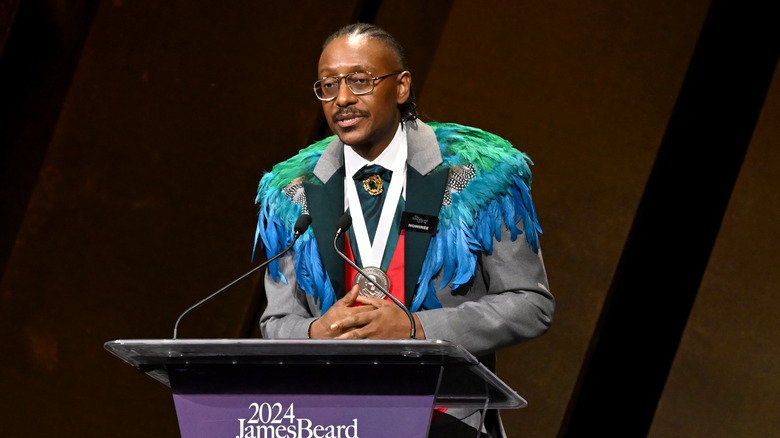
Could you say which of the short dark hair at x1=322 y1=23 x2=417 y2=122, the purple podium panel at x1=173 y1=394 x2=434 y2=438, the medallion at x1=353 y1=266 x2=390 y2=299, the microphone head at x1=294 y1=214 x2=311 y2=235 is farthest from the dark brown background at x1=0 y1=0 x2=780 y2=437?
the purple podium panel at x1=173 y1=394 x2=434 y2=438

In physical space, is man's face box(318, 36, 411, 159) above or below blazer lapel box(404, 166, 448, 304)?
above

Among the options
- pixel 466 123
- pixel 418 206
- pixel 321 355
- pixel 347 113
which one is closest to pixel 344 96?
pixel 347 113

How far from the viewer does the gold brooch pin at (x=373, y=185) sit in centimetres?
189

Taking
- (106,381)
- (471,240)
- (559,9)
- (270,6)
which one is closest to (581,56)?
(559,9)

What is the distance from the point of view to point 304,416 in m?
1.31

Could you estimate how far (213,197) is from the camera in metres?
3.39

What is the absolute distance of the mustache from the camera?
1859 millimetres

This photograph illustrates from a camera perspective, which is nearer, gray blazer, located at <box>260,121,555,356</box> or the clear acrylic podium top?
the clear acrylic podium top

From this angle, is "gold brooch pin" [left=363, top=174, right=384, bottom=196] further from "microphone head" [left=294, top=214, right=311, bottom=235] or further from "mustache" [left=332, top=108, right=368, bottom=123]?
"microphone head" [left=294, top=214, right=311, bottom=235]

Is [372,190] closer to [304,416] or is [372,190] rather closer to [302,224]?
[302,224]

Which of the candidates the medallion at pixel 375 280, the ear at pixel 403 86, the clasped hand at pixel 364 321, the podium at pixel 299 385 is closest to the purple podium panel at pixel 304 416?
the podium at pixel 299 385

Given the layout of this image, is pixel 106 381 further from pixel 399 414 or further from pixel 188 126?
pixel 399 414

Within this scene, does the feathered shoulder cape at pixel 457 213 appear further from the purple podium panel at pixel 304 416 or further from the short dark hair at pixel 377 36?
the purple podium panel at pixel 304 416

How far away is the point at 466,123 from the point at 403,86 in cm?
138
